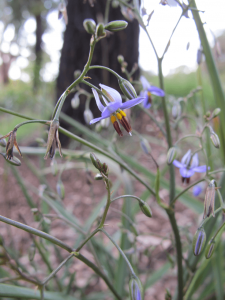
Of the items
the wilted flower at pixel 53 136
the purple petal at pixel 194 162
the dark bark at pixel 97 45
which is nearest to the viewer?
the wilted flower at pixel 53 136

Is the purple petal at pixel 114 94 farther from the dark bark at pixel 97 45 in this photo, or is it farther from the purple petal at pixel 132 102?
the dark bark at pixel 97 45

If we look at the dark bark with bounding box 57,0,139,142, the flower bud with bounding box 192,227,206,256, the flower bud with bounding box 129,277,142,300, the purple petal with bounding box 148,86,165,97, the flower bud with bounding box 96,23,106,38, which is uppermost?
the dark bark with bounding box 57,0,139,142

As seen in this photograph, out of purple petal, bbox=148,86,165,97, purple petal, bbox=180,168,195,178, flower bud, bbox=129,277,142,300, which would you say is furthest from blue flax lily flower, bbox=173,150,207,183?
flower bud, bbox=129,277,142,300

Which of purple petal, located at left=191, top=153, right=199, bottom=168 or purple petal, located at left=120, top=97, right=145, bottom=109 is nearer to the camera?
purple petal, located at left=120, top=97, right=145, bottom=109

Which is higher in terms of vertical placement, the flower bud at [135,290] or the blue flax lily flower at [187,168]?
the blue flax lily flower at [187,168]

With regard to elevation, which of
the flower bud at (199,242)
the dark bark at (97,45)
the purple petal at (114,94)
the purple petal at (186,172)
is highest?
the dark bark at (97,45)

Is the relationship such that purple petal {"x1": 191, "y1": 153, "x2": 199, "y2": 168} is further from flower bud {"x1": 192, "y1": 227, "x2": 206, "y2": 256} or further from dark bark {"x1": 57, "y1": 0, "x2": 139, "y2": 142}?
dark bark {"x1": 57, "y1": 0, "x2": 139, "y2": 142}

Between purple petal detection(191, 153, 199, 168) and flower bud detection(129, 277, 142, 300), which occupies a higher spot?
purple petal detection(191, 153, 199, 168)

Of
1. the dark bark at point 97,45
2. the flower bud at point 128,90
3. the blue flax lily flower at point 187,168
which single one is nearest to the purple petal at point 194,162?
the blue flax lily flower at point 187,168
